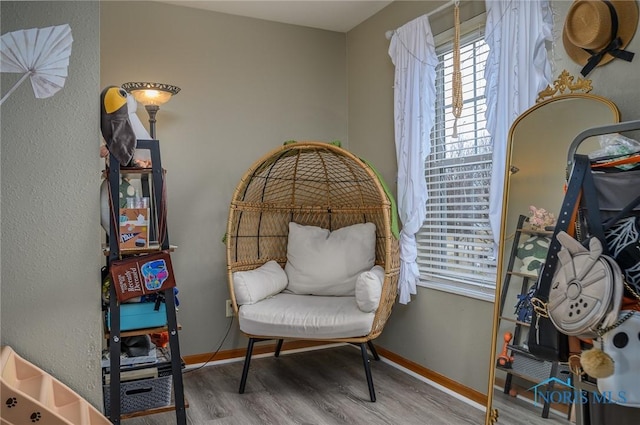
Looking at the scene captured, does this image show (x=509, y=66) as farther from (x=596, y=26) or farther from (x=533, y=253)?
(x=533, y=253)

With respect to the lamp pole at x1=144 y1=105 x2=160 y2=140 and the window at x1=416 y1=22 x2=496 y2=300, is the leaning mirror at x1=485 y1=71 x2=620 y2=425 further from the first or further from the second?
the lamp pole at x1=144 y1=105 x2=160 y2=140

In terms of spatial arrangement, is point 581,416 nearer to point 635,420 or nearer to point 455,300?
point 635,420

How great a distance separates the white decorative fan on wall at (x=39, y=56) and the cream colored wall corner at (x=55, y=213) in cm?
2

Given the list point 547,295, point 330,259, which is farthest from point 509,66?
point 330,259

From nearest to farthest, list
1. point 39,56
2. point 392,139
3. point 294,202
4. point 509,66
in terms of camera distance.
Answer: point 39,56, point 509,66, point 392,139, point 294,202

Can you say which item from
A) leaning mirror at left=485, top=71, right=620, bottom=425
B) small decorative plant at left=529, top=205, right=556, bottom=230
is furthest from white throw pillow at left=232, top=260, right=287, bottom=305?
small decorative plant at left=529, top=205, right=556, bottom=230

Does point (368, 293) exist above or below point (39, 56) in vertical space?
below

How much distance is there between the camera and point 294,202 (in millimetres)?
3545

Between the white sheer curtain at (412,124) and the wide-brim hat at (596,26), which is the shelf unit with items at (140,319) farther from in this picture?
the wide-brim hat at (596,26)

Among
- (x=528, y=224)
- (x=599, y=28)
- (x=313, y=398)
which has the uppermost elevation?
(x=599, y=28)

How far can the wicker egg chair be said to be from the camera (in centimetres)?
318

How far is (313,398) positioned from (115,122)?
5.97 ft

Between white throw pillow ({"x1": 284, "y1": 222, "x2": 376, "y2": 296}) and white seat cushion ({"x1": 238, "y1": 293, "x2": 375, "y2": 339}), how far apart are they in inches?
12.2

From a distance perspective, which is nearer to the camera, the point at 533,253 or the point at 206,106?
the point at 533,253
